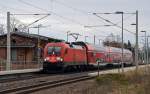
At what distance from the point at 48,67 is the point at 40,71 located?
108 inches

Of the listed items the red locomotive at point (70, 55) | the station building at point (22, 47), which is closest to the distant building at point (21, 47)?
the station building at point (22, 47)

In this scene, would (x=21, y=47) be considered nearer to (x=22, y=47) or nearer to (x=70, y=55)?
(x=22, y=47)

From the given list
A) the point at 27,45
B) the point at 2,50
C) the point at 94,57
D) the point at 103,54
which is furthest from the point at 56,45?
the point at 2,50

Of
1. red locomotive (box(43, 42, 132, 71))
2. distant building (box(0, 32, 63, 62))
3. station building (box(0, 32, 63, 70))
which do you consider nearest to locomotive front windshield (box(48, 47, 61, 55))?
red locomotive (box(43, 42, 132, 71))

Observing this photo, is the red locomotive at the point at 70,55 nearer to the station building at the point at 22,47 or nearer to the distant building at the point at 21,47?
the station building at the point at 22,47

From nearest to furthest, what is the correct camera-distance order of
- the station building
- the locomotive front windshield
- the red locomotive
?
the red locomotive
the locomotive front windshield
the station building

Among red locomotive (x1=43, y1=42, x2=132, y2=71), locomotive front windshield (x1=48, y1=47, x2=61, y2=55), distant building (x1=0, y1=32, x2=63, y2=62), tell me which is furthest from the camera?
distant building (x1=0, y1=32, x2=63, y2=62)

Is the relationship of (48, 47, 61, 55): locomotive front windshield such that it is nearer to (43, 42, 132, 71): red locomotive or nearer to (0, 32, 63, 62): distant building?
(43, 42, 132, 71): red locomotive

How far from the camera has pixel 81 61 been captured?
48250 mm

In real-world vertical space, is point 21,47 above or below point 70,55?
above

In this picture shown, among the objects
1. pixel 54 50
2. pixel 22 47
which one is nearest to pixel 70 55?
pixel 54 50

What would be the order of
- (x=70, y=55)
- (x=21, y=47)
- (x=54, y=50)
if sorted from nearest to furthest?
(x=54, y=50), (x=70, y=55), (x=21, y=47)

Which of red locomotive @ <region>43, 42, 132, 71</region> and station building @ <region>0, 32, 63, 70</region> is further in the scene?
station building @ <region>0, 32, 63, 70</region>

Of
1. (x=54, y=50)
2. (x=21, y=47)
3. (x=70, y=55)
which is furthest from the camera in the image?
(x=21, y=47)
